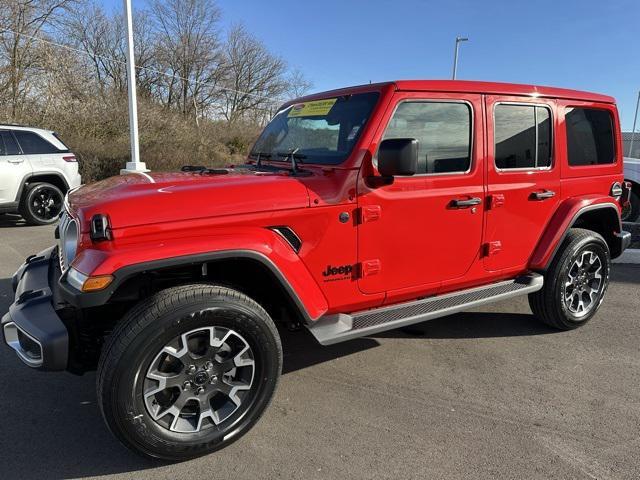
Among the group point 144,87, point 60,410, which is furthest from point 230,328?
point 144,87

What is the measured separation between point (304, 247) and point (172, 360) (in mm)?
931

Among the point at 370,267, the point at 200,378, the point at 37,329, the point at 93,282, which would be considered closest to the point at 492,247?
the point at 370,267

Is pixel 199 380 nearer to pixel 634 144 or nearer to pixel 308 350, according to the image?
pixel 308 350

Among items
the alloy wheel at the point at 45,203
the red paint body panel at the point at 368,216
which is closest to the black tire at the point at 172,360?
the red paint body panel at the point at 368,216

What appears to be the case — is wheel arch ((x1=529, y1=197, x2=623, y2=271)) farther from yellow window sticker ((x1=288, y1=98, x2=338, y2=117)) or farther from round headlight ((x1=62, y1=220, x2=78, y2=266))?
round headlight ((x1=62, y1=220, x2=78, y2=266))

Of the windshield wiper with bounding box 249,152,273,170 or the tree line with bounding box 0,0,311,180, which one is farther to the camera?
the tree line with bounding box 0,0,311,180

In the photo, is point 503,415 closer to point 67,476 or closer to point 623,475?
point 623,475

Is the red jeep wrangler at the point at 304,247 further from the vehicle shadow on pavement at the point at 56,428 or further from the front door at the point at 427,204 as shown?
the vehicle shadow on pavement at the point at 56,428

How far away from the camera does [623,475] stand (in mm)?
2359

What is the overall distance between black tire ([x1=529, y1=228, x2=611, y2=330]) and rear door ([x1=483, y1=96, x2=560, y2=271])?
1.06 feet

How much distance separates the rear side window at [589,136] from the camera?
3.96 metres

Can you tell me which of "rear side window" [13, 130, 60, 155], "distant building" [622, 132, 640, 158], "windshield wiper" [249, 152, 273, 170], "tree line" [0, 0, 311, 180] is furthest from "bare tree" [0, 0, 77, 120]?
"distant building" [622, 132, 640, 158]

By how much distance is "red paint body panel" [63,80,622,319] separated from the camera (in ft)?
7.66

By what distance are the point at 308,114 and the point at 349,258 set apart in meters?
1.23
